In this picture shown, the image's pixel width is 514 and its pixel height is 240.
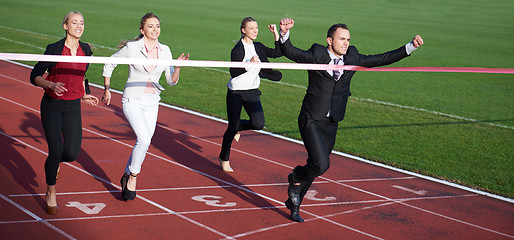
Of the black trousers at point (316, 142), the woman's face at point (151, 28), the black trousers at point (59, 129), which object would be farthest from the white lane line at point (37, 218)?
the black trousers at point (316, 142)

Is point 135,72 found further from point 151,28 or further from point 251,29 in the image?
point 251,29

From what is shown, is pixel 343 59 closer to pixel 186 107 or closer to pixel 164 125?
pixel 164 125

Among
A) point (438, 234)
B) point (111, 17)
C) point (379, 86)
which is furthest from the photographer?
point (111, 17)

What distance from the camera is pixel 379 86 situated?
18.4m

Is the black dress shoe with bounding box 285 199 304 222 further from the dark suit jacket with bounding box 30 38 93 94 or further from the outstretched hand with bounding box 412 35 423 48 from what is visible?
the dark suit jacket with bounding box 30 38 93 94

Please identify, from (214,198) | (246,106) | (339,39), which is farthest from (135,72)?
(339,39)

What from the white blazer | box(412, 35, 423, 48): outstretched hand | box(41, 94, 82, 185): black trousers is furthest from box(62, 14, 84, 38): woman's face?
box(412, 35, 423, 48): outstretched hand

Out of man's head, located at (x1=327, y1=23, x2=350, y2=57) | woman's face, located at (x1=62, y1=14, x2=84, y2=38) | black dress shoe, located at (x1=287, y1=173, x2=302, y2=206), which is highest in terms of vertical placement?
man's head, located at (x1=327, y1=23, x2=350, y2=57)

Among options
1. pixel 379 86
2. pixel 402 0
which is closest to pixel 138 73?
pixel 379 86

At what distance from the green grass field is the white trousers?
4.54 m

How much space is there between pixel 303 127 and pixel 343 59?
Result: 88 cm

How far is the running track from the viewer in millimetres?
6809

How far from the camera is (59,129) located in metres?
6.67

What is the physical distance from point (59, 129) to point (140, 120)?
37.5 inches
